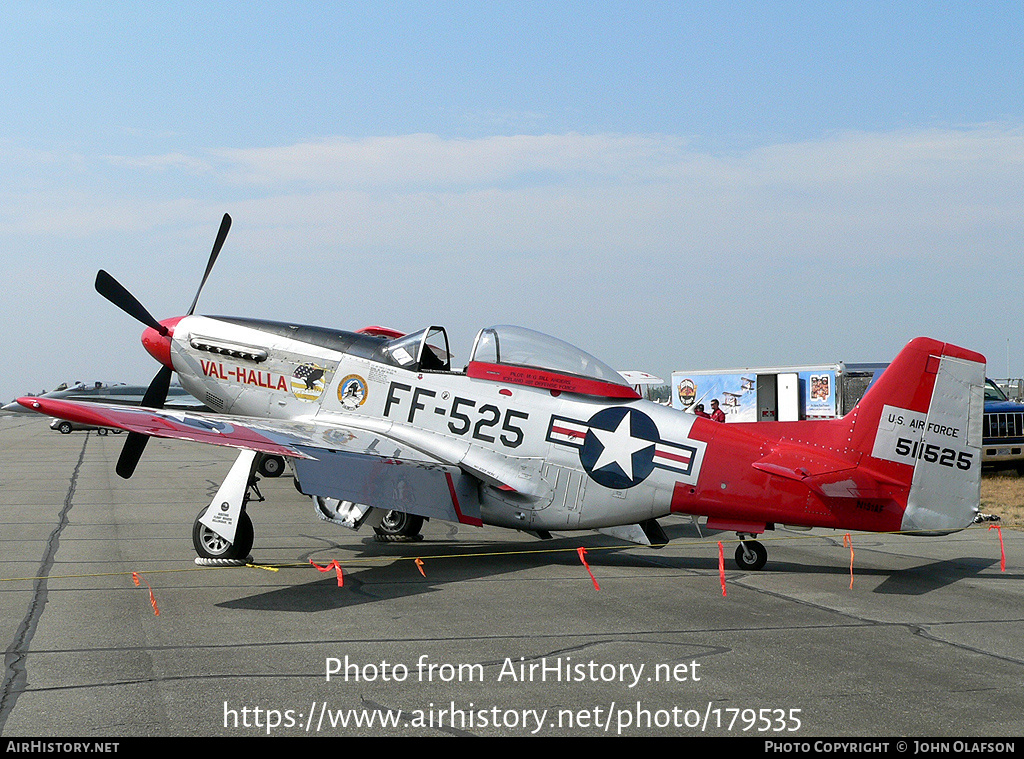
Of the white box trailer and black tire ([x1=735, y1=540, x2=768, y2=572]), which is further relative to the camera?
the white box trailer

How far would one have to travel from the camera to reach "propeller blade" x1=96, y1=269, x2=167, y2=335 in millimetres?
12570

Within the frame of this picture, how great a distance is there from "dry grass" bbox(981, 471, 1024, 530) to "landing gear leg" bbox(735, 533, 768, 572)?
5.59m

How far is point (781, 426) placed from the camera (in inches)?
395

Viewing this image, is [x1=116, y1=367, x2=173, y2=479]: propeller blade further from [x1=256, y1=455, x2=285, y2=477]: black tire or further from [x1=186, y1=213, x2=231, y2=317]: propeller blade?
[x1=256, y1=455, x2=285, y2=477]: black tire

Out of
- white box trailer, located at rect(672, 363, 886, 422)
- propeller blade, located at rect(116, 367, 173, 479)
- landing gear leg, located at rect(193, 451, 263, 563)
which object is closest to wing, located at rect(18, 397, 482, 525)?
landing gear leg, located at rect(193, 451, 263, 563)

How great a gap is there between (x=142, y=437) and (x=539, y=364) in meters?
4.74

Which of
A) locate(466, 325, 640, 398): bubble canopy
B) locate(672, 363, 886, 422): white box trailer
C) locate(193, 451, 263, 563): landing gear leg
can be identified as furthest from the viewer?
locate(672, 363, 886, 422): white box trailer

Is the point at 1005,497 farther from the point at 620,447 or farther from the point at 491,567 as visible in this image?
the point at 491,567

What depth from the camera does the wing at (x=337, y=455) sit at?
873cm

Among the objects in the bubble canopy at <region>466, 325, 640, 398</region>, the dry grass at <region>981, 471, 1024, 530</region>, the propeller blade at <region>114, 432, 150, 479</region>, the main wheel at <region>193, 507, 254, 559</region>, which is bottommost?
the dry grass at <region>981, 471, 1024, 530</region>

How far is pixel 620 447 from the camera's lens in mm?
10008
